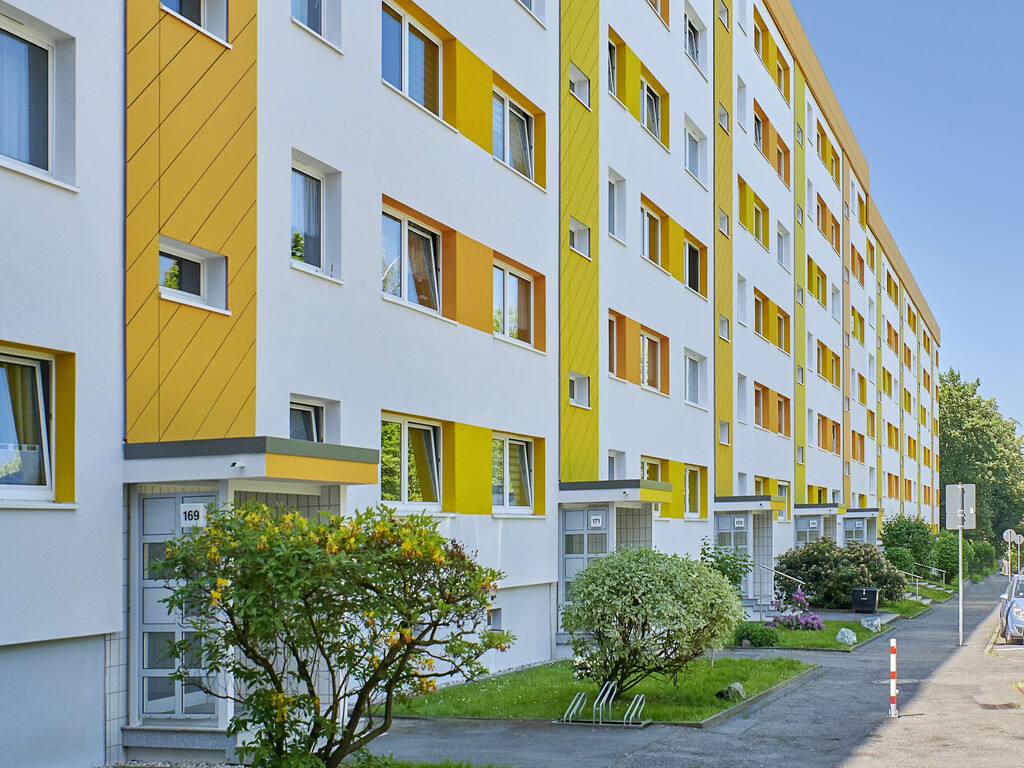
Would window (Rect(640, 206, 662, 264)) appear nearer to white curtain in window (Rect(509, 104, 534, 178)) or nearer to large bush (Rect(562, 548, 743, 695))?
white curtain in window (Rect(509, 104, 534, 178))

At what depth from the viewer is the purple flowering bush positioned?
24.8m

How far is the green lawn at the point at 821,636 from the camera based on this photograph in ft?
72.7

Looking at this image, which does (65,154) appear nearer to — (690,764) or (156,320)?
(156,320)

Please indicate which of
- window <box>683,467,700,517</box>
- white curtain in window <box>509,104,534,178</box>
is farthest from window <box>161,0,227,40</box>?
window <box>683,467,700,517</box>

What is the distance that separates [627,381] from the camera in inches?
958

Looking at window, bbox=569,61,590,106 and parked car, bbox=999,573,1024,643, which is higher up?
window, bbox=569,61,590,106

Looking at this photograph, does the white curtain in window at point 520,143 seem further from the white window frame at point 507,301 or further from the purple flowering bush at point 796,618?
the purple flowering bush at point 796,618

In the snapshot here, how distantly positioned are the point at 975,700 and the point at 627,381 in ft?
33.7

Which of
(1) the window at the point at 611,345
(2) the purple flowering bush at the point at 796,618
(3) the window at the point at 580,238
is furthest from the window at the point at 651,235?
(2) the purple flowering bush at the point at 796,618

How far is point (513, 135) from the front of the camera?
2025 centimetres

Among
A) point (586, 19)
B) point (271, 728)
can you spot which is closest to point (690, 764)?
point (271, 728)

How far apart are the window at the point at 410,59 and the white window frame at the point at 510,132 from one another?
1789 mm

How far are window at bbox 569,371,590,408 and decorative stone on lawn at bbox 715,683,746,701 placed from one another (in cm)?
846

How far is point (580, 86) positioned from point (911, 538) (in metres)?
35.0
